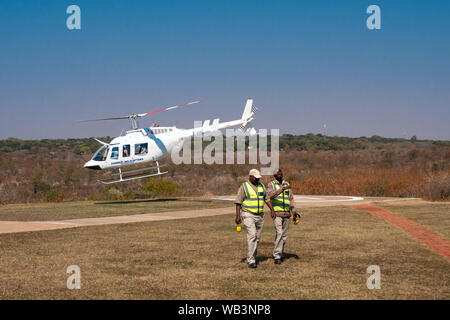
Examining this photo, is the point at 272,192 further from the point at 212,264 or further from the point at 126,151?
the point at 126,151

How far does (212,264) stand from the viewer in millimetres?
13477

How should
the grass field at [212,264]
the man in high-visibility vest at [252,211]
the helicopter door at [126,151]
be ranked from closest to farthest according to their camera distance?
the grass field at [212,264] < the man in high-visibility vest at [252,211] < the helicopter door at [126,151]

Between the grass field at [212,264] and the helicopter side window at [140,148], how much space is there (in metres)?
14.0

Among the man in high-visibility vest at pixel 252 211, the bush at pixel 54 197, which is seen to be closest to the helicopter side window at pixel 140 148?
the bush at pixel 54 197

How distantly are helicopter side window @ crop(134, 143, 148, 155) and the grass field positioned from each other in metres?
14.0

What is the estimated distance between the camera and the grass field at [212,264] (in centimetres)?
→ 1079

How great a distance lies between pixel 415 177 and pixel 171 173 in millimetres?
27962

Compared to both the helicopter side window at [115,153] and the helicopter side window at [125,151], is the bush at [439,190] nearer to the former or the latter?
the helicopter side window at [125,151]

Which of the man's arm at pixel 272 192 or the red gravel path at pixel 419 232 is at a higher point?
the man's arm at pixel 272 192

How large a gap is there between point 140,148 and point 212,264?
71.7 feet

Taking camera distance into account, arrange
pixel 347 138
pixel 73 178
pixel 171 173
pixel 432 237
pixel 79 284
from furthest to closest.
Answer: pixel 347 138 < pixel 171 173 < pixel 73 178 < pixel 432 237 < pixel 79 284

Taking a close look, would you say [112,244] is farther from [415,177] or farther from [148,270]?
[415,177]

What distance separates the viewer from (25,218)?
2434 centimetres
